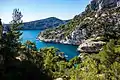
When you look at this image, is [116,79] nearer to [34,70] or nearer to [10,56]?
[34,70]

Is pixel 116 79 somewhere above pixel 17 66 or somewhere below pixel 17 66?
below

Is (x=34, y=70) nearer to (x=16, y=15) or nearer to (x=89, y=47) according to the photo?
(x=16, y=15)

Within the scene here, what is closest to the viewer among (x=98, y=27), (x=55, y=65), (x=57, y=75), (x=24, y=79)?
(x=24, y=79)

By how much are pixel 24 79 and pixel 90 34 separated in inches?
5932

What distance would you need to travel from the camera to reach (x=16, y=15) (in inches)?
2452

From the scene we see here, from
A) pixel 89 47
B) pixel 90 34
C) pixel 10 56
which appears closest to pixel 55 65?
pixel 10 56

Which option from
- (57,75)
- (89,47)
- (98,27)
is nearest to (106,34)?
(89,47)

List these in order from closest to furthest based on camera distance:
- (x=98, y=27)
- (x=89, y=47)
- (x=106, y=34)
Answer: (x=89, y=47)
(x=106, y=34)
(x=98, y=27)

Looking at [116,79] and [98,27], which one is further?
[98,27]

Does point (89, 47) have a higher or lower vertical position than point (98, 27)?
lower

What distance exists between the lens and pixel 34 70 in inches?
1844

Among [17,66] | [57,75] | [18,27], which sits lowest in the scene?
[57,75]

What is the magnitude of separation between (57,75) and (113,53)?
14019mm

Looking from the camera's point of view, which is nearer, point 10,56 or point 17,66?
point 17,66
